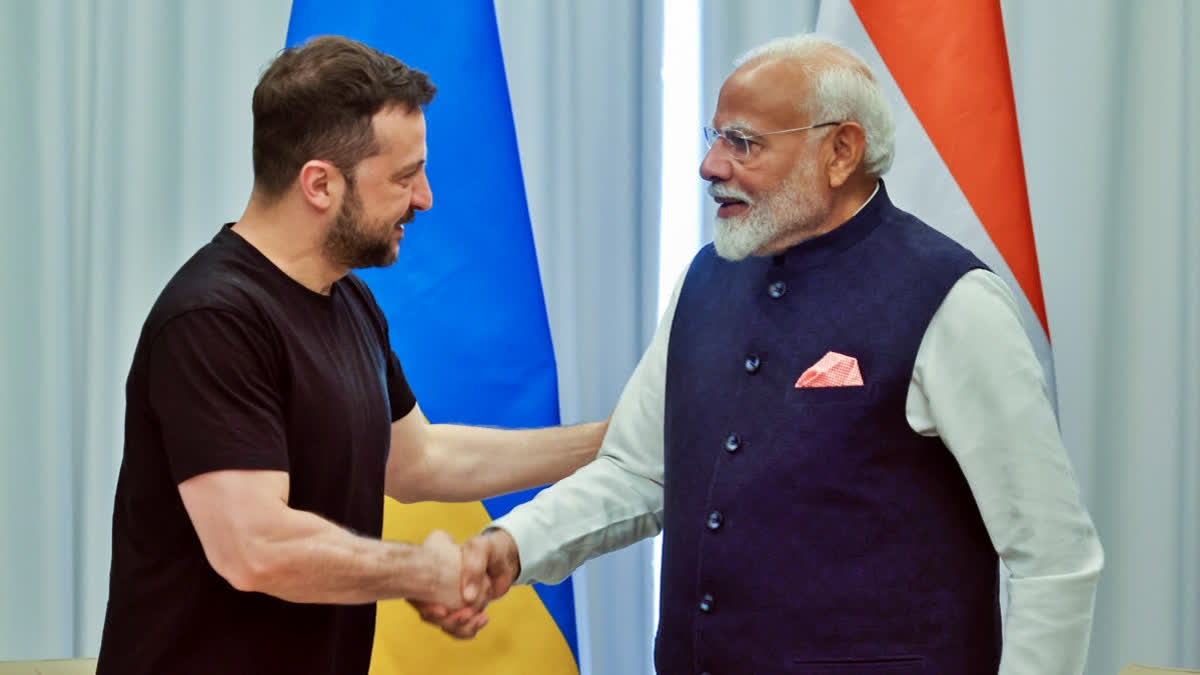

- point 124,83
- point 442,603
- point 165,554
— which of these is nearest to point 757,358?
point 442,603

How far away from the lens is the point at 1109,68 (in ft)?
8.75

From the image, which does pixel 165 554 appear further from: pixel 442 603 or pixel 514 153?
pixel 514 153

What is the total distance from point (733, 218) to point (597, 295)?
3.94ft

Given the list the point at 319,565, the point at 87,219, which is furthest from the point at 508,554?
the point at 87,219

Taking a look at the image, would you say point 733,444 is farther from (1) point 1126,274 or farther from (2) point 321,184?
(1) point 1126,274

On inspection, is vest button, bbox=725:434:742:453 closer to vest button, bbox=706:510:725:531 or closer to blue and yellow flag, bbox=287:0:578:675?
vest button, bbox=706:510:725:531

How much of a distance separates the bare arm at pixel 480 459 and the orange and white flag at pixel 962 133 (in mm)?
805

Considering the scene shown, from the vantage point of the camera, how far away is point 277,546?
156 cm

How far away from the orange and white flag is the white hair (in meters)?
0.63

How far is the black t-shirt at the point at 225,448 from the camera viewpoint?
157 centimetres

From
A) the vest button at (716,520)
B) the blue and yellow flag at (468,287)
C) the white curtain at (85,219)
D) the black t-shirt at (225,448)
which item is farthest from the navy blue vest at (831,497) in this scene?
the white curtain at (85,219)

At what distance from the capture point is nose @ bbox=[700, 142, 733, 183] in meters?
1.78

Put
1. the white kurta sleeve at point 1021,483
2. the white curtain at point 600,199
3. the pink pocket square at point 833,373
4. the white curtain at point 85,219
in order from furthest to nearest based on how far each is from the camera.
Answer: the white curtain at point 85,219
the white curtain at point 600,199
the pink pocket square at point 833,373
the white kurta sleeve at point 1021,483

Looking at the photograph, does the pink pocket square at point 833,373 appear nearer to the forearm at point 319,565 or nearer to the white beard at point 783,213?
the white beard at point 783,213
